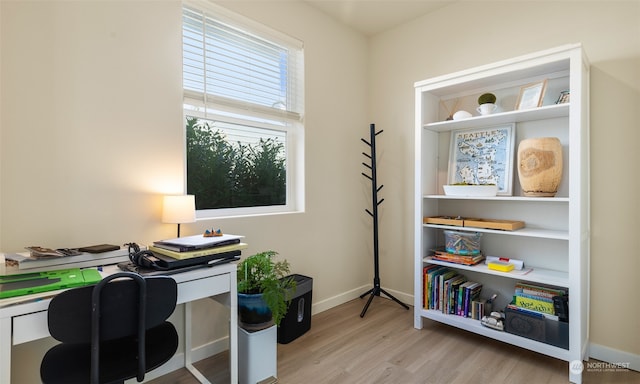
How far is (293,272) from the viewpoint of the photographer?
273 centimetres

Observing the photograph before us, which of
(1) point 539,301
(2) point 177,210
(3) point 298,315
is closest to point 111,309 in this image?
(2) point 177,210

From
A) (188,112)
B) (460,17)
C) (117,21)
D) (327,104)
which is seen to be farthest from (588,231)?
(117,21)

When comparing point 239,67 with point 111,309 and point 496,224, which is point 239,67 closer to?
point 111,309

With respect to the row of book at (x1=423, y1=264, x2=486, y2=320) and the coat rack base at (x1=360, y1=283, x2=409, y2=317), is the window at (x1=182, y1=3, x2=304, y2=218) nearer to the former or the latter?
the coat rack base at (x1=360, y1=283, x2=409, y2=317)

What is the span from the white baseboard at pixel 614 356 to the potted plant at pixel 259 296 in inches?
80.7

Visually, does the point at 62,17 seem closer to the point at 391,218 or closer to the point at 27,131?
the point at 27,131

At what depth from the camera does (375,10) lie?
2.96 metres

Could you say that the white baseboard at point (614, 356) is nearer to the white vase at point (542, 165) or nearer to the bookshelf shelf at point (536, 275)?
the bookshelf shelf at point (536, 275)

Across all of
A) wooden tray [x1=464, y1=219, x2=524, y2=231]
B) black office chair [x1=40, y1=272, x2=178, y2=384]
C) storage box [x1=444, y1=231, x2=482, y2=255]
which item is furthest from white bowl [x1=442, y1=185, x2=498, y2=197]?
black office chair [x1=40, y1=272, x2=178, y2=384]

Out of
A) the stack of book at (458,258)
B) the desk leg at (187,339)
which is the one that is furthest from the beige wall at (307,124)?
the stack of book at (458,258)

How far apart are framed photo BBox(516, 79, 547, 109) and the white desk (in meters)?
2.15

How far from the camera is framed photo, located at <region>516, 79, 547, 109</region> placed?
2148mm

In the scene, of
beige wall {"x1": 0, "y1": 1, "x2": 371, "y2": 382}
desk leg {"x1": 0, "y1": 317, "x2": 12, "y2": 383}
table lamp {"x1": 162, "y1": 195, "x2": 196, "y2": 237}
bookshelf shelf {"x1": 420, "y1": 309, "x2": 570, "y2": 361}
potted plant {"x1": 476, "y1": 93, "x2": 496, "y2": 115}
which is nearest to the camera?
desk leg {"x1": 0, "y1": 317, "x2": 12, "y2": 383}

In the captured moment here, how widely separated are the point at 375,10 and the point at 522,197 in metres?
2.04
